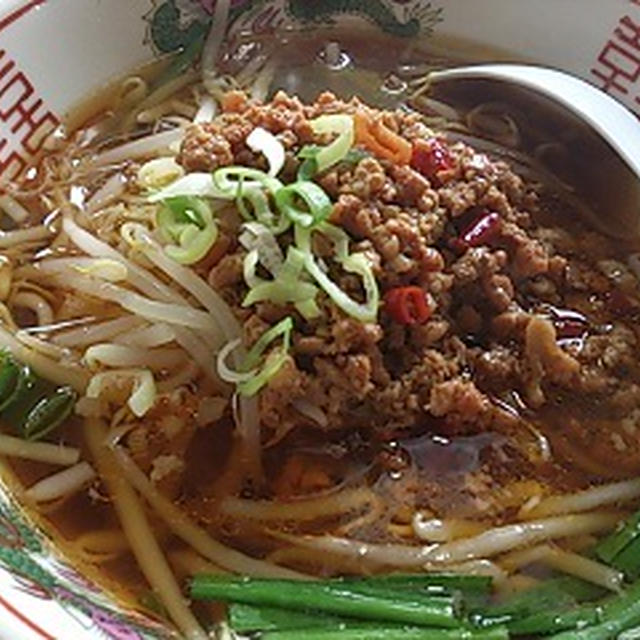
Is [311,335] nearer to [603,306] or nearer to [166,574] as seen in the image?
[166,574]

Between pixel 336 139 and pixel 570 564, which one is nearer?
pixel 570 564

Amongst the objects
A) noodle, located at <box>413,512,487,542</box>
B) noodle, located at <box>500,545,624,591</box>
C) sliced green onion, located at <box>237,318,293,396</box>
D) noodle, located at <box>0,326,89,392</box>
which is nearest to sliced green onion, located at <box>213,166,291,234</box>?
sliced green onion, located at <box>237,318,293,396</box>

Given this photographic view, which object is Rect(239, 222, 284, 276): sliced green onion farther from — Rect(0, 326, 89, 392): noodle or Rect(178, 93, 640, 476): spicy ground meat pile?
Rect(0, 326, 89, 392): noodle

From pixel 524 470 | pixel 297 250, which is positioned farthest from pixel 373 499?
pixel 297 250

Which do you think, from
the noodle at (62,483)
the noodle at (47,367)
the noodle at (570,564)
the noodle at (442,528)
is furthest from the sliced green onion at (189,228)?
the noodle at (570,564)

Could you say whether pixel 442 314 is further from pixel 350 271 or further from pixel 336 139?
pixel 336 139

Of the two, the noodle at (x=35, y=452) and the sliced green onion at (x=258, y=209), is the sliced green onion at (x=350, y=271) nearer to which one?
the sliced green onion at (x=258, y=209)

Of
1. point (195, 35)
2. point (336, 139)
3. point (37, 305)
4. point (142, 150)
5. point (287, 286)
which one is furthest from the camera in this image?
point (195, 35)

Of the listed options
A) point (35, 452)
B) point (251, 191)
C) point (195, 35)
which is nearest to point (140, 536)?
point (35, 452)
